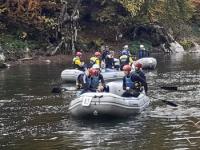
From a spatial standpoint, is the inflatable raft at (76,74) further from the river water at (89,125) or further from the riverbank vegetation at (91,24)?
the riverbank vegetation at (91,24)

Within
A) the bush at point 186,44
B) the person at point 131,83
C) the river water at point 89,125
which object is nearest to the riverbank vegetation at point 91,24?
the bush at point 186,44

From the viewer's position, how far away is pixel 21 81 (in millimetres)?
35125

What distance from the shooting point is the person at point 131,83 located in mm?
22609

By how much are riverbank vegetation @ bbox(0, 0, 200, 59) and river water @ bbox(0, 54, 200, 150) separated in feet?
84.8

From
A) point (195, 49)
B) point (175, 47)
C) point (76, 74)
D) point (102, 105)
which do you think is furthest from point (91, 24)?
point (102, 105)

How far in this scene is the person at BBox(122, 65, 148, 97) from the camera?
74.2 ft

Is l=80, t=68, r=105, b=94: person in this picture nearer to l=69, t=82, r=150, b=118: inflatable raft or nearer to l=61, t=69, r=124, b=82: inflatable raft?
l=69, t=82, r=150, b=118: inflatable raft

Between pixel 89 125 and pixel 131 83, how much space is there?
3.84 metres

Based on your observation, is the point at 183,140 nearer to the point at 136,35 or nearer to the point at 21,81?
the point at 21,81

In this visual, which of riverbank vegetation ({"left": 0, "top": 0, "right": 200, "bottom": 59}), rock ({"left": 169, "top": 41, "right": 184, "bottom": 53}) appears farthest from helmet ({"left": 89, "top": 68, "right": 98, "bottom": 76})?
rock ({"left": 169, "top": 41, "right": 184, "bottom": 53})

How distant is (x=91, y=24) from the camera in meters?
69.1

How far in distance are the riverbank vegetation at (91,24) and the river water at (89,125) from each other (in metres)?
25.8

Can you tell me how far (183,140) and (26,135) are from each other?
17.1 feet

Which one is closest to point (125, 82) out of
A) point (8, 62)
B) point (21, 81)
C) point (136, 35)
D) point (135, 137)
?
point (135, 137)
